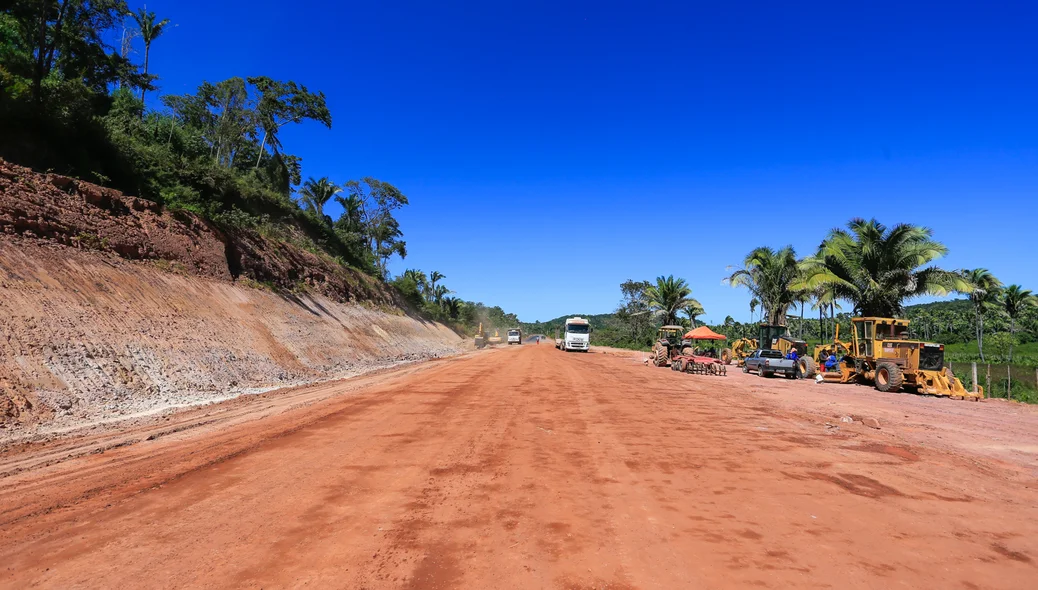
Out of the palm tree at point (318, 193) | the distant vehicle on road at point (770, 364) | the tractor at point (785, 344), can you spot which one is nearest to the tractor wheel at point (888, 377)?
the tractor at point (785, 344)

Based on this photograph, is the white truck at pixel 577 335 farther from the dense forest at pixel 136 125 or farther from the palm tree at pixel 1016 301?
the palm tree at pixel 1016 301

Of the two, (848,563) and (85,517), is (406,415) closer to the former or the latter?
(85,517)

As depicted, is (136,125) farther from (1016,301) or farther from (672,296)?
(1016,301)

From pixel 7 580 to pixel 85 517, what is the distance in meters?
1.16

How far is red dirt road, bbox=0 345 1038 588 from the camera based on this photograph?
3.43 m

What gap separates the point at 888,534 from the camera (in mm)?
4148

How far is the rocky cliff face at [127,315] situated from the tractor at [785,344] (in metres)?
21.0

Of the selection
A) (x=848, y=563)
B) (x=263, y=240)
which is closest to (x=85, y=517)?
(x=848, y=563)

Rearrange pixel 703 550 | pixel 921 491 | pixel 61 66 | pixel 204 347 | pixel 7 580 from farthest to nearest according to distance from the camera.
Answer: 1. pixel 61 66
2. pixel 204 347
3. pixel 921 491
4. pixel 703 550
5. pixel 7 580

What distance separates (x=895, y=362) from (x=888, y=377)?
688 millimetres

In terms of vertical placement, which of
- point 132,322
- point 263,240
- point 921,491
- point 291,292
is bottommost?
point 921,491

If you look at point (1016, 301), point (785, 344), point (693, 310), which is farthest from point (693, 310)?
point (1016, 301)

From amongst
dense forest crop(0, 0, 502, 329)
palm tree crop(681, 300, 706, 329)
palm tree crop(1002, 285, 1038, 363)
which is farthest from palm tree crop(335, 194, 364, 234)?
palm tree crop(1002, 285, 1038, 363)

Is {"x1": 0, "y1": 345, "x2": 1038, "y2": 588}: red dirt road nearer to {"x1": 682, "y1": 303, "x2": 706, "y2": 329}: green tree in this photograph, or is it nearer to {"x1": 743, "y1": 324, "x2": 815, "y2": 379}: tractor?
{"x1": 743, "y1": 324, "x2": 815, "y2": 379}: tractor
